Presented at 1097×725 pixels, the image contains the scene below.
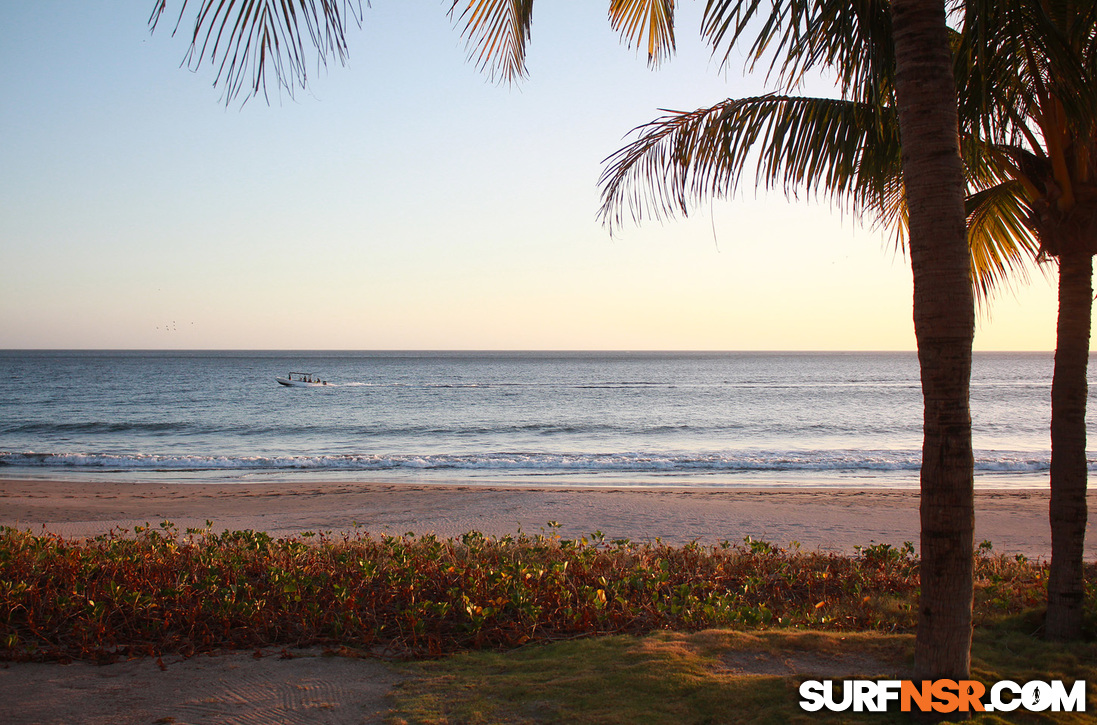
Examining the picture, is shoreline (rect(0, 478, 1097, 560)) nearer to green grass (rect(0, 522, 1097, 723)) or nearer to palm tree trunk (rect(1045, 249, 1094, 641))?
green grass (rect(0, 522, 1097, 723))

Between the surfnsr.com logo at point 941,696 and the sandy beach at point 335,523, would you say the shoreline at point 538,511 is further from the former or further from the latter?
the surfnsr.com logo at point 941,696

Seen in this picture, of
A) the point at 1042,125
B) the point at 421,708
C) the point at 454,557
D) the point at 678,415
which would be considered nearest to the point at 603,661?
the point at 421,708

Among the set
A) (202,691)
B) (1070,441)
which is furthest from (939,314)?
(202,691)

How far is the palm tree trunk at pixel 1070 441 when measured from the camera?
4.33 metres

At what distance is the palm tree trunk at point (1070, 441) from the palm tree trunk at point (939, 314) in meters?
2.31

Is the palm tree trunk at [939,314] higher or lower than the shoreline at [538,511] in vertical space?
higher

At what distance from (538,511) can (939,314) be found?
10071mm

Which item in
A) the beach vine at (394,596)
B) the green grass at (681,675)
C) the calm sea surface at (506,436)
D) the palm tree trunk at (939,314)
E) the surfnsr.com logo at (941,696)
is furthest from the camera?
the calm sea surface at (506,436)

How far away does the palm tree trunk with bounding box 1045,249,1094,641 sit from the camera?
4328mm

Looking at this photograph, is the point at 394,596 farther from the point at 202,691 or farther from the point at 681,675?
the point at 681,675

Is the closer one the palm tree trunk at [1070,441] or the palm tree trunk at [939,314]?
the palm tree trunk at [939,314]

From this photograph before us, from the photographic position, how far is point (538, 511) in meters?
12.1

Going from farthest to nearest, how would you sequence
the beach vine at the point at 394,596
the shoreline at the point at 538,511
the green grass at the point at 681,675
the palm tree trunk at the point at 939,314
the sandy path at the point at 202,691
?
the shoreline at the point at 538,511 < the beach vine at the point at 394,596 < the sandy path at the point at 202,691 < the green grass at the point at 681,675 < the palm tree trunk at the point at 939,314

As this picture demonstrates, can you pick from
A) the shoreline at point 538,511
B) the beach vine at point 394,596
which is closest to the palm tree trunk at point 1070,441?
the beach vine at point 394,596
